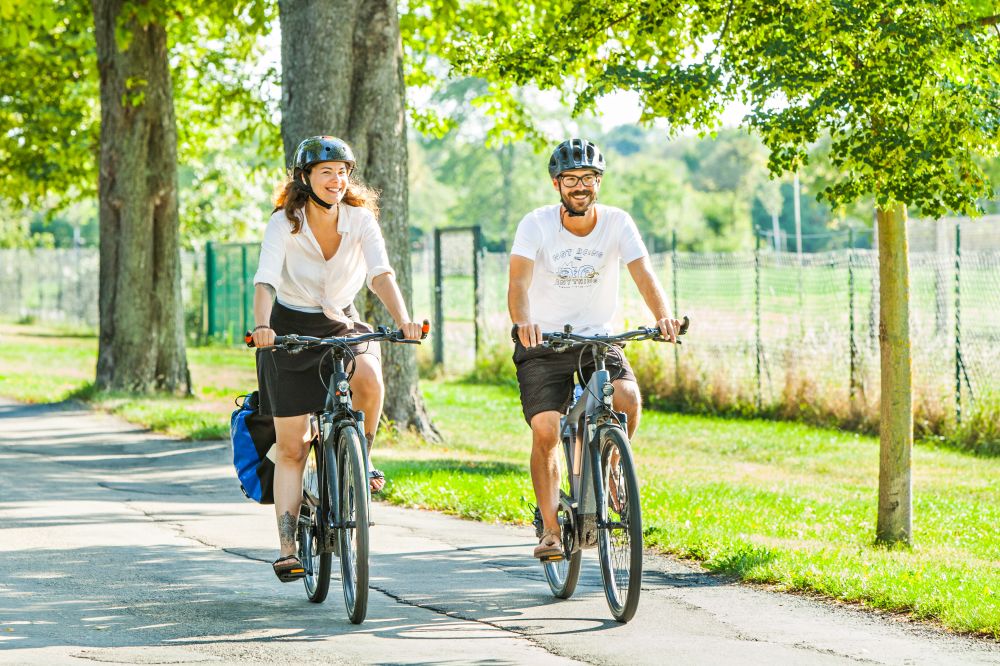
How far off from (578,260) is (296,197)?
1.33 m

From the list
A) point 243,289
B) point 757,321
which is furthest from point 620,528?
point 243,289

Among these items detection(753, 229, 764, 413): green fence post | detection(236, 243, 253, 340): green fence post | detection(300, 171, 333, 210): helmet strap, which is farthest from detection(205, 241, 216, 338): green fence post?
detection(300, 171, 333, 210): helmet strap

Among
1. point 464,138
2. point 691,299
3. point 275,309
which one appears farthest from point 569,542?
point 464,138

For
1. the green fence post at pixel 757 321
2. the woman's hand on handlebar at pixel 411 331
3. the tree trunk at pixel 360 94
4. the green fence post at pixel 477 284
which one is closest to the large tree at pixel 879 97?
the woman's hand on handlebar at pixel 411 331

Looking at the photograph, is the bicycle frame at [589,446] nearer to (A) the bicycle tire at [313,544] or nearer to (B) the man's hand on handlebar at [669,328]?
(B) the man's hand on handlebar at [669,328]

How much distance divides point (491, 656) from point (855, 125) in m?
4.38

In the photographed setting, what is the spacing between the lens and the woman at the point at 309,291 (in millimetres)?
6477

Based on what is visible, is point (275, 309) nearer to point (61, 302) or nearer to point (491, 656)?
point (491, 656)

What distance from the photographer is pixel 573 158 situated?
6.52 m

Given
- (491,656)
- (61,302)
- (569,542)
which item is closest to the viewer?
(491,656)

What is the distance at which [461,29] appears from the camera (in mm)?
17828

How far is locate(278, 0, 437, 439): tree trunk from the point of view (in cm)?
1277

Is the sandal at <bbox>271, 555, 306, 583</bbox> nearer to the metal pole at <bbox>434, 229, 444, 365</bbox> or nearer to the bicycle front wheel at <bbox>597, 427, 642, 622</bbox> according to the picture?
the bicycle front wheel at <bbox>597, 427, 642, 622</bbox>

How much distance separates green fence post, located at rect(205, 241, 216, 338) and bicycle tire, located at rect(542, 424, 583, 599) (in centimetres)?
2704
